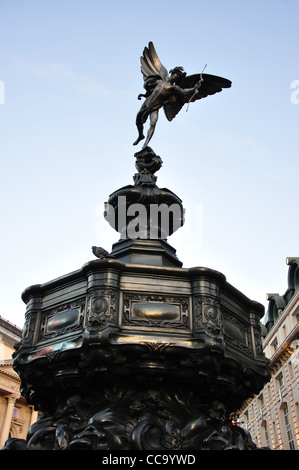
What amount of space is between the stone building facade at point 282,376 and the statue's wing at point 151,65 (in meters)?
28.5

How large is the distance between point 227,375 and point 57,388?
1.87 metres

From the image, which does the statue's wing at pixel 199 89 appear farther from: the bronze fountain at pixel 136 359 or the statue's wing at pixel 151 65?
the bronze fountain at pixel 136 359

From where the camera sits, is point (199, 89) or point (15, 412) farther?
point (15, 412)

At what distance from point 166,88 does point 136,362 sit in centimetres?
524

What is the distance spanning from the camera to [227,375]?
493 centimetres

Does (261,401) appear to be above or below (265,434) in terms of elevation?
above

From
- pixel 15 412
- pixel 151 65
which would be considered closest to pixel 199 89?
pixel 151 65

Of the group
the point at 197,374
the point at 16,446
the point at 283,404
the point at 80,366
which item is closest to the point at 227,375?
the point at 197,374

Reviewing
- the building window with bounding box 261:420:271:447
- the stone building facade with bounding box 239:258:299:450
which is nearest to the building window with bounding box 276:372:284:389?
the stone building facade with bounding box 239:258:299:450

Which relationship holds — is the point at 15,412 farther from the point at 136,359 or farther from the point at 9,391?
the point at 136,359

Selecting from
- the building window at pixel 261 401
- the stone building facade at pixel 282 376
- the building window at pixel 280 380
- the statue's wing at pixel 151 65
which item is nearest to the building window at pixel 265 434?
the stone building facade at pixel 282 376

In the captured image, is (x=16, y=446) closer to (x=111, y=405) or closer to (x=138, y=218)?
(x=111, y=405)

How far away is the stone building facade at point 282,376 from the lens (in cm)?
3603

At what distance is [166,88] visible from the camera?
806 cm
